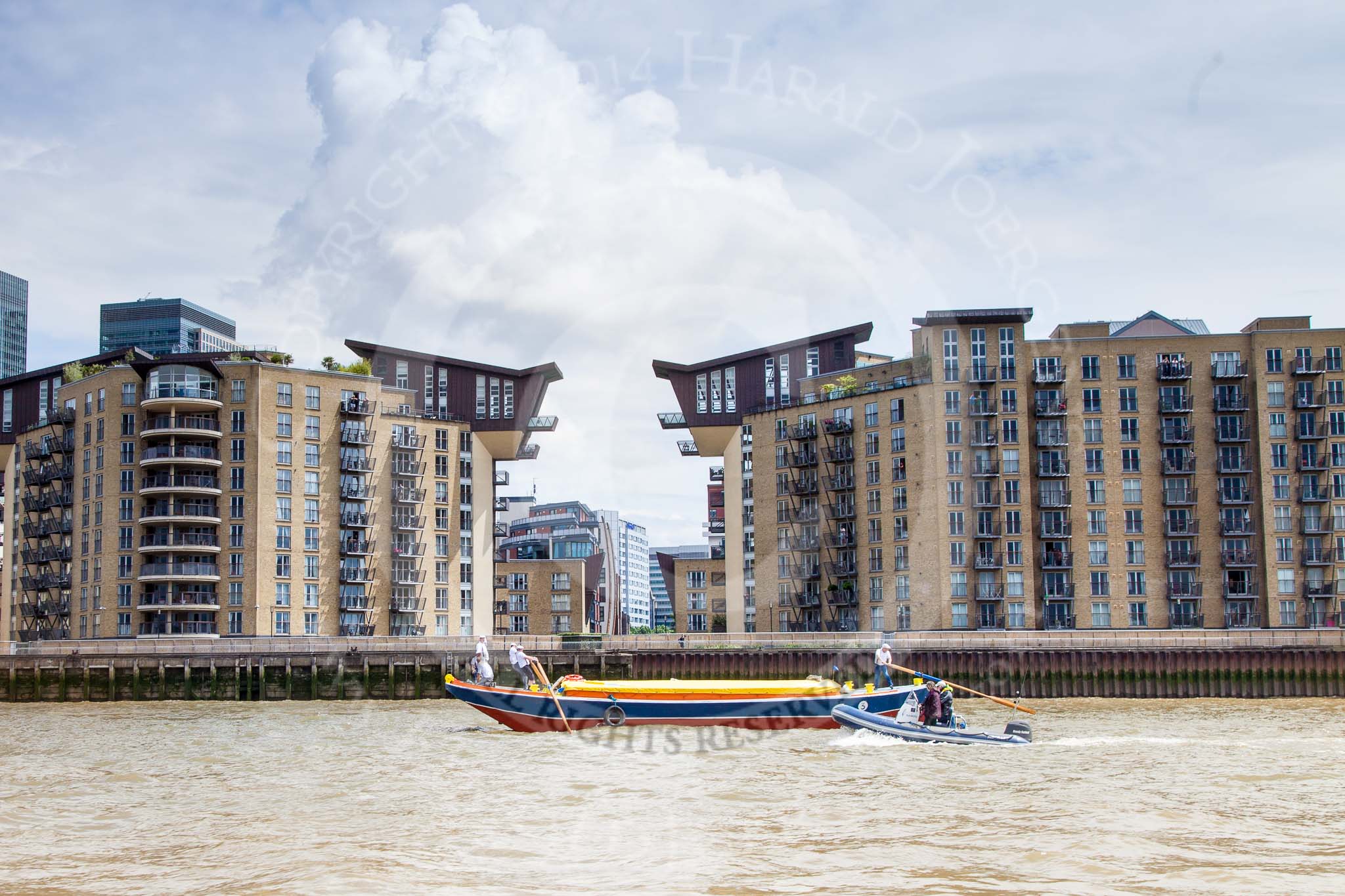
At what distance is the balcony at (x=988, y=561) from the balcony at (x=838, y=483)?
36.3 feet

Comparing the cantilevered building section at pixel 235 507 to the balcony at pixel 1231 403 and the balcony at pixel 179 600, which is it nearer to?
the balcony at pixel 179 600

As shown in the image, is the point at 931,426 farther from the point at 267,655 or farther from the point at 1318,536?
the point at 267,655

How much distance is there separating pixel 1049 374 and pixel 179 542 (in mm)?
66323

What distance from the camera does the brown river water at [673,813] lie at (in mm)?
26297

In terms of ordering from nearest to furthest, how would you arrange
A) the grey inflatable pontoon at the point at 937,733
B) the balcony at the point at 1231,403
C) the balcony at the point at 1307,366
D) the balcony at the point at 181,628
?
the grey inflatable pontoon at the point at 937,733, the balcony at the point at 1307,366, the balcony at the point at 1231,403, the balcony at the point at 181,628

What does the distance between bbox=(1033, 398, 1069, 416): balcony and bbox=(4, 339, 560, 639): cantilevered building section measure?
160 feet

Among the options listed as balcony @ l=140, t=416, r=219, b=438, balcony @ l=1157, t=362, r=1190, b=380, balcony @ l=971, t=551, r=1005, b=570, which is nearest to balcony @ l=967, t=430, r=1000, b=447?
balcony @ l=971, t=551, r=1005, b=570

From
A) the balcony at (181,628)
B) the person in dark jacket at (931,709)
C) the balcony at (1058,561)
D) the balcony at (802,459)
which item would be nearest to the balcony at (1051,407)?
the balcony at (1058,561)

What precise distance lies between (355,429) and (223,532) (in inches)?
509

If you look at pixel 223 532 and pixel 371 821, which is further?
pixel 223 532

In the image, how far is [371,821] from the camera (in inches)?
1284

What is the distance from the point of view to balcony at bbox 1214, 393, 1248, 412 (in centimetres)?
10200

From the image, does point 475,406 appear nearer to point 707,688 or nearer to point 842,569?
point 842,569

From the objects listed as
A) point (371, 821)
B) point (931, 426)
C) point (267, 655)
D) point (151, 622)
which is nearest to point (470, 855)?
point (371, 821)
